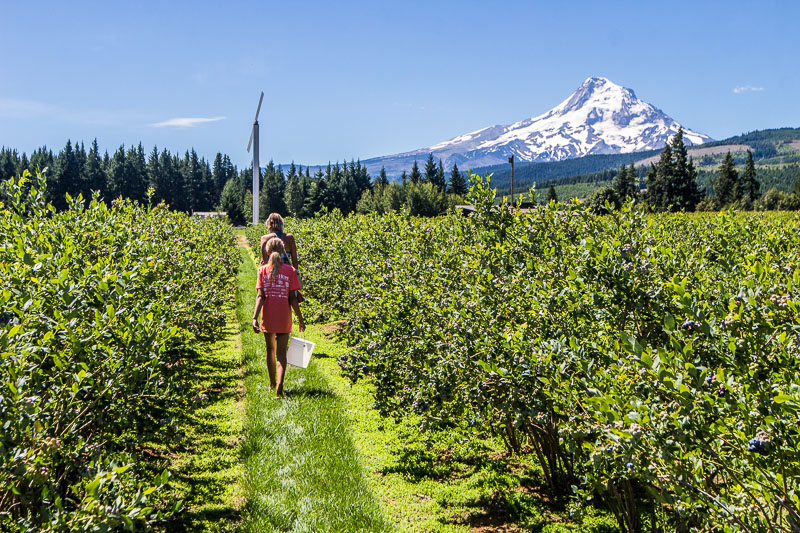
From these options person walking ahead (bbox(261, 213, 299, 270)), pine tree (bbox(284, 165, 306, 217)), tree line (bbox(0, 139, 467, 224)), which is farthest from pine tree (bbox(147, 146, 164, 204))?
person walking ahead (bbox(261, 213, 299, 270))

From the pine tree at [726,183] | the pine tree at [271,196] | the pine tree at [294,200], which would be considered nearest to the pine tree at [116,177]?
the pine tree at [271,196]

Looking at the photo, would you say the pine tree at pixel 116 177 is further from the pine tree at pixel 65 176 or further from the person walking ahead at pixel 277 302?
the person walking ahead at pixel 277 302

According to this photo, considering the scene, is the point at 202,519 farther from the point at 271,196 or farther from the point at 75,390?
the point at 271,196

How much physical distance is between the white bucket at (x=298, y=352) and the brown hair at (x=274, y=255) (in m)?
0.91

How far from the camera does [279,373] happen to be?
704 cm

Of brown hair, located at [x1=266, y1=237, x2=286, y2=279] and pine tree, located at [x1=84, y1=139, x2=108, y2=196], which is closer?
brown hair, located at [x1=266, y1=237, x2=286, y2=279]

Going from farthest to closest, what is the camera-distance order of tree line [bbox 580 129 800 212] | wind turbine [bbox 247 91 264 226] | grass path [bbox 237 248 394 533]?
tree line [bbox 580 129 800 212], wind turbine [bbox 247 91 264 226], grass path [bbox 237 248 394 533]

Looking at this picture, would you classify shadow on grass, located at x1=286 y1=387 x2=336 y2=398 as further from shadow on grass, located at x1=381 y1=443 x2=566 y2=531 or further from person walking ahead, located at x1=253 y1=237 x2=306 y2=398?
shadow on grass, located at x1=381 y1=443 x2=566 y2=531

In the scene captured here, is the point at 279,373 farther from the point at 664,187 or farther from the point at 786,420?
the point at 664,187

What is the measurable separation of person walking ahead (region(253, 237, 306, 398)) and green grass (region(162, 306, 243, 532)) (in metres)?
0.77

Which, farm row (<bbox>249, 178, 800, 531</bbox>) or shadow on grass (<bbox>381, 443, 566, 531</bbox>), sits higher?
farm row (<bbox>249, 178, 800, 531</bbox>)

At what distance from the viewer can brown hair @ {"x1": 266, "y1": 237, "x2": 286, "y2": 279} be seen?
707 centimetres

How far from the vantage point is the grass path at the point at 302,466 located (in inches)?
168

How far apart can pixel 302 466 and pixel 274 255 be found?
2.80 m
